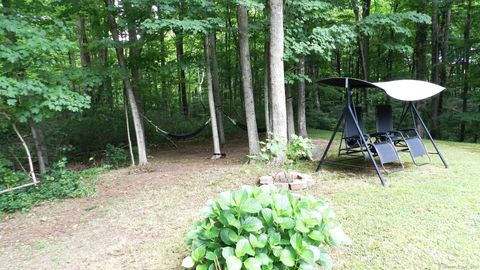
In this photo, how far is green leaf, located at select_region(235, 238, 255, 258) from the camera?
1587mm

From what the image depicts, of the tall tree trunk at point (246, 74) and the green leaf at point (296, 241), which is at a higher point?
the tall tree trunk at point (246, 74)

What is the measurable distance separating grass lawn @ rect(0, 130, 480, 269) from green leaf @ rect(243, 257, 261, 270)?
74 centimetres

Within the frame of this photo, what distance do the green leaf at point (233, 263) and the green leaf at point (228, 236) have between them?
0.35 feet

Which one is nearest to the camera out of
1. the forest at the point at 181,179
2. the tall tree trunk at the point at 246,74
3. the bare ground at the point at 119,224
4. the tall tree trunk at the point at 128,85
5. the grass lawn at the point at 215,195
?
the forest at the point at 181,179

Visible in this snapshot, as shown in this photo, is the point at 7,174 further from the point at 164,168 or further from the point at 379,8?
the point at 379,8

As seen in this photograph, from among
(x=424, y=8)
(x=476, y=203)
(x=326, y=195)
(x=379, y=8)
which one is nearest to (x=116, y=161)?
(x=326, y=195)

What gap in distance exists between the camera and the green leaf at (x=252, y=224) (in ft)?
5.39

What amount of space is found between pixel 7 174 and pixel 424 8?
34.6 feet

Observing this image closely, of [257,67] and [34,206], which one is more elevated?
[257,67]

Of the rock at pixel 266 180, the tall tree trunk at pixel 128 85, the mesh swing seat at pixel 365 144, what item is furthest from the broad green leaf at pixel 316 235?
the tall tree trunk at pixel 128 85

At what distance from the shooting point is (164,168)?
18.1 ft

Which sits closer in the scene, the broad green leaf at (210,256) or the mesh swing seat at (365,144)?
the broad green leaf at (210,256)

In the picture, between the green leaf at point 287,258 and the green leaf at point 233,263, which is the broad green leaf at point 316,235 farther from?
the green leaf at point 233,263

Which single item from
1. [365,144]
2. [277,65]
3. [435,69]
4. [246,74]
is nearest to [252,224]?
[365,144]
